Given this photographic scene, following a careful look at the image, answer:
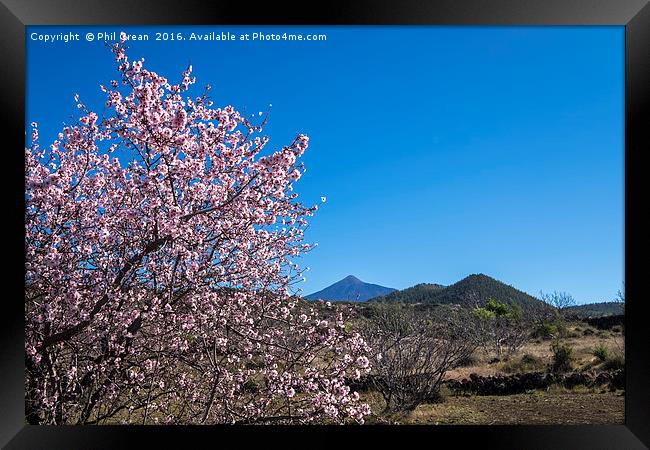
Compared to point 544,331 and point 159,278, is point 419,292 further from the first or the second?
point 159,278

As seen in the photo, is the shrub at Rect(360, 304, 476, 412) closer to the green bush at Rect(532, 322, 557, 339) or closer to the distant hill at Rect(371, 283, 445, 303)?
the green bush at Rect(532, 322, 557, 339)

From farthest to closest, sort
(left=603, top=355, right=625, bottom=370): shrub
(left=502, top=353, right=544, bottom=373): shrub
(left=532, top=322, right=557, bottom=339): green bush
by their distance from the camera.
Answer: (left=532, top=322, right=557, bottom=339): green bush
(left=502, top=353, right=544, bottom=373): shrub
(left=603, top=355, right=625, bottom=370): shrub

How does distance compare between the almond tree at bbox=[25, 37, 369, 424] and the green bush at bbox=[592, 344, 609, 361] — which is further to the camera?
the green bush at bbox=[592, 344, 609, 361]

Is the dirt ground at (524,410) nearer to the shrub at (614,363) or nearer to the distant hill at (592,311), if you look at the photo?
the shrub at (614,363)

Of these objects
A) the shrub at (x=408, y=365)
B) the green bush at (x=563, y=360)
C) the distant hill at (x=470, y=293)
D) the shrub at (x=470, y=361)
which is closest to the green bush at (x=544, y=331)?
the shrub at (x=470, y=361)

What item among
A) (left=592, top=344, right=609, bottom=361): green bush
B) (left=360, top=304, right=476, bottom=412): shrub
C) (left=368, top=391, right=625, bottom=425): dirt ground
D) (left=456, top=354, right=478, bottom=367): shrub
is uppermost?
(left=360, top=304, right=476, bottom=412): shrub

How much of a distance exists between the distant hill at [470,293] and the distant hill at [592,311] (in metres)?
1.60

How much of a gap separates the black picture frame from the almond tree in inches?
17.2

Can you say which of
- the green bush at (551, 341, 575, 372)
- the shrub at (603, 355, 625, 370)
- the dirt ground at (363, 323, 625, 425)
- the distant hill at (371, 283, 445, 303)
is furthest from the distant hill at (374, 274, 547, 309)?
the dirt ground at (363, 323, 625, 425)

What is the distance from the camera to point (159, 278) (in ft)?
12.2

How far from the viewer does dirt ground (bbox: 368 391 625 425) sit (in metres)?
6.54

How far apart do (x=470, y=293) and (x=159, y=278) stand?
63.6 ft

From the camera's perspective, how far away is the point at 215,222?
152 inches
